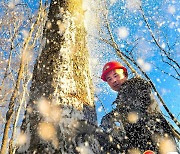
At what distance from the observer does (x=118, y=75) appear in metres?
2.60

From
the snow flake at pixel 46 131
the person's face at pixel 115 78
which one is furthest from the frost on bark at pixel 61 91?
the person's face at pixel 115 78

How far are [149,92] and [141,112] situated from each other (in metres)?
0.29

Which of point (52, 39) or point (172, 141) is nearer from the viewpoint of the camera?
point (52, 39)

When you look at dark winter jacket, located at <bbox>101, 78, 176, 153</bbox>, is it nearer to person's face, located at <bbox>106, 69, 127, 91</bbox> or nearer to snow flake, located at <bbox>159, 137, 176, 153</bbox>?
snow flake, located at <bbox>159, 137, 176, 153</bbox>

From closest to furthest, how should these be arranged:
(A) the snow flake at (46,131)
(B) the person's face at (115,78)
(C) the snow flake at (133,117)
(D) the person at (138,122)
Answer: (A) the snow flake at (46,131), (D) the person at (138,122), (C) the snow flake at (133,117), (B) the person's face at (115,78)

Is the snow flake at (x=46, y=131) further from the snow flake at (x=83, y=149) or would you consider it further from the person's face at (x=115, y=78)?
the person's face at (x=115, y=78)

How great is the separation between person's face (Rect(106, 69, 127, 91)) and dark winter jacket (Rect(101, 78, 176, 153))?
0.17 metres

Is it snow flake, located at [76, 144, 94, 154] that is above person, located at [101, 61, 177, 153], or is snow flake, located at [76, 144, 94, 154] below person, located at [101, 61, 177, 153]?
below

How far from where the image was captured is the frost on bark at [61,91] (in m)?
1.43

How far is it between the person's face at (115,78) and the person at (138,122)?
0.44 ft

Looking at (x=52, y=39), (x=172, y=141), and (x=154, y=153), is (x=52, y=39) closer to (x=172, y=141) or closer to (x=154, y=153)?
(x=154, y=153)

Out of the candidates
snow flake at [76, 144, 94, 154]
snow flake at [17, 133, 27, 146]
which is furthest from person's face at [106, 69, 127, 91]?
snow flake at [17, 133, 27, 146]

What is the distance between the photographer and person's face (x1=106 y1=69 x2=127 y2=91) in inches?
101

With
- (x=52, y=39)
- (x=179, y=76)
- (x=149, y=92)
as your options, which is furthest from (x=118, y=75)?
(x=179, y=76)
